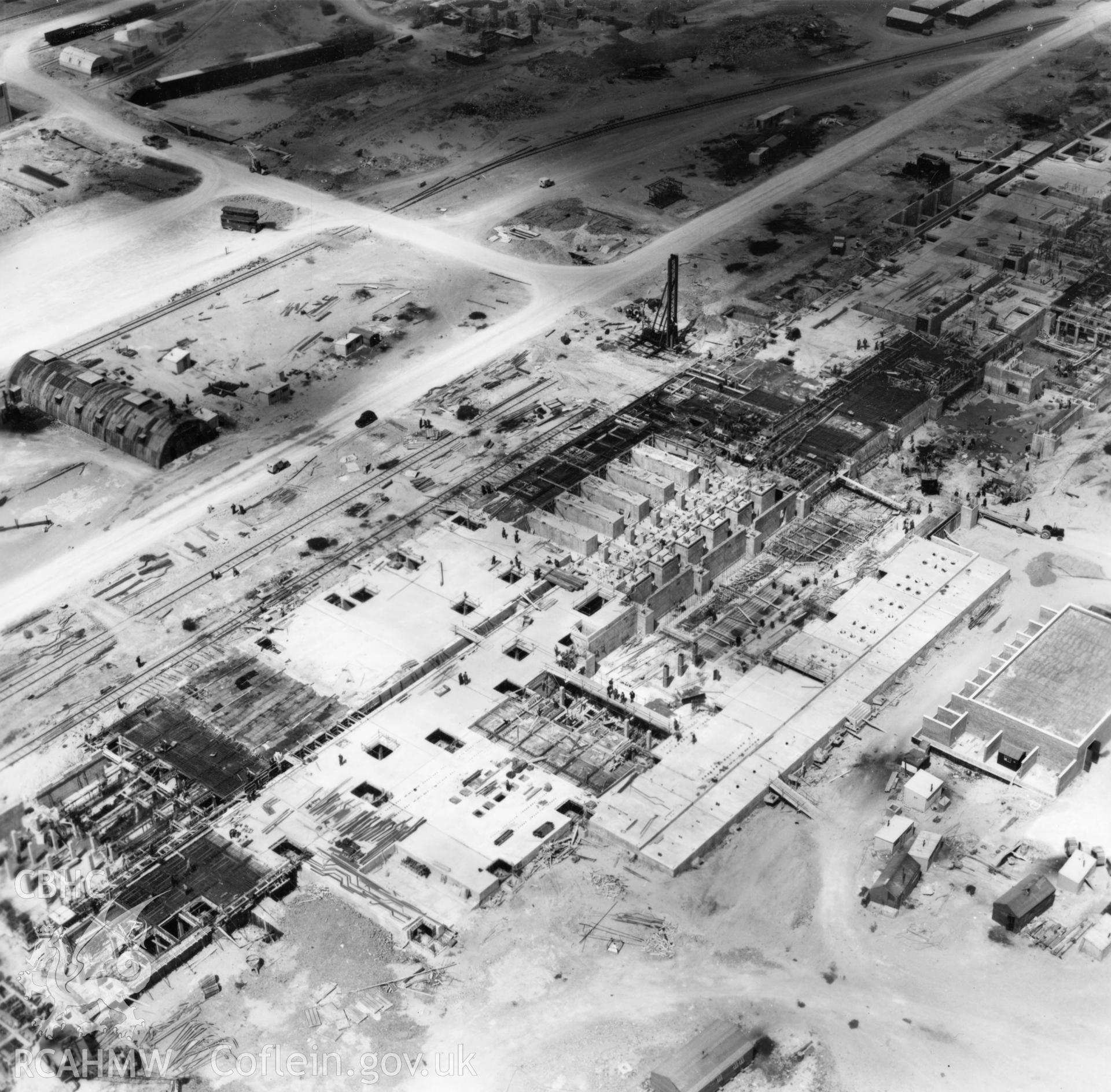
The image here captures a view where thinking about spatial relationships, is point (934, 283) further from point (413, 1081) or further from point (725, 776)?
point (413, 1081)

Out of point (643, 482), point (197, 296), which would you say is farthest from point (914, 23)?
point (643, 482)

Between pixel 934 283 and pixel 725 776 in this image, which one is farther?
pixel 934 283

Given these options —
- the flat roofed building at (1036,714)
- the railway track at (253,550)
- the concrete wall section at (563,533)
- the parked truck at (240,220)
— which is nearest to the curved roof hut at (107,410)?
the railway track at (253,550)

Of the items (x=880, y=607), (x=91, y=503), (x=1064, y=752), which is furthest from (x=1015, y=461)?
(x=91, y=503)

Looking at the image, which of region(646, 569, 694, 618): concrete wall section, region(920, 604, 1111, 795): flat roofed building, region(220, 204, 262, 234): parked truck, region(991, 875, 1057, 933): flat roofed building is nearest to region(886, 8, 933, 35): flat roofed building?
region(220, 204, 262, 234): parked truck

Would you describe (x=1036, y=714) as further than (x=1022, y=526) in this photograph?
No

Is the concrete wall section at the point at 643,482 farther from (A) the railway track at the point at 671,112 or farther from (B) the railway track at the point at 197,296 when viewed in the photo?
(A) the railway track at the point at 671,112

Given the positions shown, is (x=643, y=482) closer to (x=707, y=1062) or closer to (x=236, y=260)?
(x=707, y=1062)
